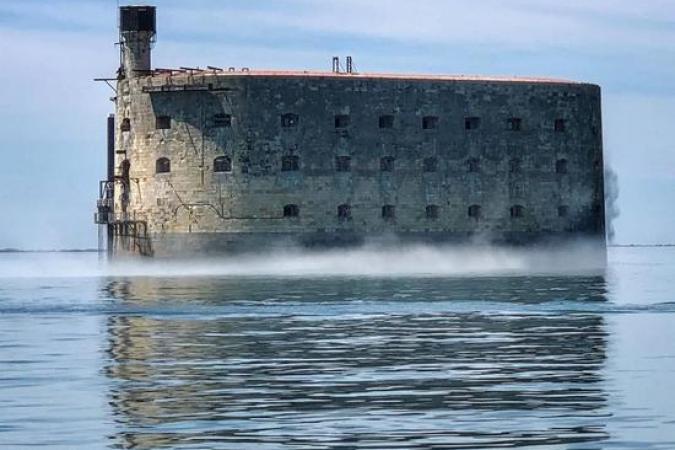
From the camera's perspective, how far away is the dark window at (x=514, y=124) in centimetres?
6091

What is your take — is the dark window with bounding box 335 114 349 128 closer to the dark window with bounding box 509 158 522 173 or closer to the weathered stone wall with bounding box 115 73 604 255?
the weathered stone wall with bounding box 115 73 604 255

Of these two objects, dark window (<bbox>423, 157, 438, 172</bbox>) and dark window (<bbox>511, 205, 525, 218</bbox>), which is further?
dark window (<bbox>511, 205, 525, 218</bbox>)

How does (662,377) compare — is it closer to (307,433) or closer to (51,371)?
(307,433)

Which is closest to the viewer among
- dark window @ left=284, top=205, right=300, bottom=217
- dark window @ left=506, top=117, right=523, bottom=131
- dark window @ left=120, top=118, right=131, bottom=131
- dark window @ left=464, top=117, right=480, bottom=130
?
dark window @ left=284, top=205, right=300, bottom=217

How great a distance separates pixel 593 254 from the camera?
63.1 metres

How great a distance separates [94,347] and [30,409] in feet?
24.1

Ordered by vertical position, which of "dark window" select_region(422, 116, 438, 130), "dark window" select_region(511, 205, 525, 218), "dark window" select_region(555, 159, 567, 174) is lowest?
"dark window" select_region(511, 205, 525, 218)

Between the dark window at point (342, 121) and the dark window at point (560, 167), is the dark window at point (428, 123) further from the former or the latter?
the dark window at point (560, 167)

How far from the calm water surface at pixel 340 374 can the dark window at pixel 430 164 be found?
2443cm

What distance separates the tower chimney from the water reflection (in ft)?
91.2

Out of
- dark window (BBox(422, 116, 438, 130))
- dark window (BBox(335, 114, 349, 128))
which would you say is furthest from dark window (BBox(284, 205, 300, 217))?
dark window (BBox(422, 116, 438, 130))

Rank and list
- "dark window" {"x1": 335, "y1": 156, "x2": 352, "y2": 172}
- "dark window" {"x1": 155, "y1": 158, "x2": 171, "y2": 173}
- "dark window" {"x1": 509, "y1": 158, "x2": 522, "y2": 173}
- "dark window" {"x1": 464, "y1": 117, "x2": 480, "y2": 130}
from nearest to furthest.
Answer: "dark window" {"x1": 335, "y1": 156, "x2": 352, "y2": 172}, "dark window" {"x1": 155, "y1": 158, "x2": 171, "y2": 173}, "dark window" {"x1": 464, "y1": 117, "x2": 480, "y2": 130}, "dark window" {"x1": 509, "y1": 158, "x2": 522, "y2": 173}

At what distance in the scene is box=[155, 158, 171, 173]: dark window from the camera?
59.6m

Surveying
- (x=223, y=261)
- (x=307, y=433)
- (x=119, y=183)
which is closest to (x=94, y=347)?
(x=307, y=433)
